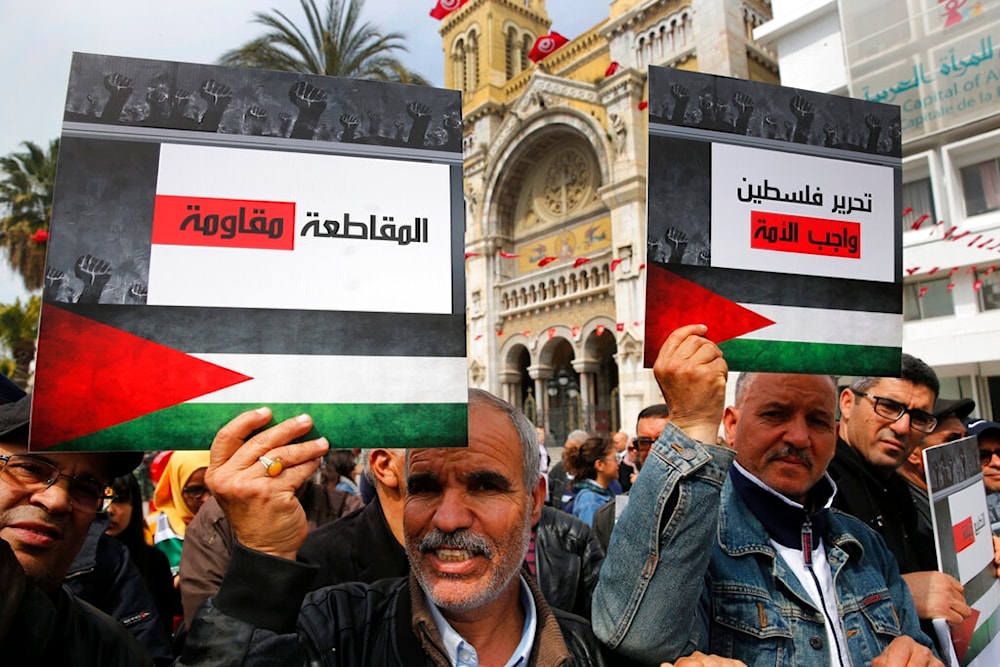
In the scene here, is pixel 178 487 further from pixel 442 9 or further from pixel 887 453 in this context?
pixel 442 9

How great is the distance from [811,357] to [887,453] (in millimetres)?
1345

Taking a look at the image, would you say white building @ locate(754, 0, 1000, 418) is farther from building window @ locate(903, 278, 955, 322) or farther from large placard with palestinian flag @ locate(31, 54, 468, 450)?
large placard with palestinian flag @ locate(31, 54, 468, 450)

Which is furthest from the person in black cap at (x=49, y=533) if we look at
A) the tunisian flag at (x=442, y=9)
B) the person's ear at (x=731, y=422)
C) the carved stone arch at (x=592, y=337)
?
the tunisian flag at (x=442, y=9)

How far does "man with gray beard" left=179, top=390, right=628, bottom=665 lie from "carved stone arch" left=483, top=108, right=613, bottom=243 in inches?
798

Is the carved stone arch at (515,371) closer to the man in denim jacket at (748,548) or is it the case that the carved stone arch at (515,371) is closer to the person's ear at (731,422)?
the person's ear at (731,422)

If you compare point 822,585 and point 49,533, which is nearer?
point 49,533

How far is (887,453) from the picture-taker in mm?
2971

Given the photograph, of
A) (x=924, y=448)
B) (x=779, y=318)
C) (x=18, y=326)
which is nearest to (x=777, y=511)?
(x=779, y=318)

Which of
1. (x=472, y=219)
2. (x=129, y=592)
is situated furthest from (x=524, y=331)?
(x=129, y=592)

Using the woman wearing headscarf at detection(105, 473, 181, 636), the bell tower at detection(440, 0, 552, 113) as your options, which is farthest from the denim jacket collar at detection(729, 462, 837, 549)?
the bell tower at detection(440, 0, 552, 113)

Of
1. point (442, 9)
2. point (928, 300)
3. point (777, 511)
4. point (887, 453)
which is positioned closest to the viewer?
point (777, 511)

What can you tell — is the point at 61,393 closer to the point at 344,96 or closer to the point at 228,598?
the point at 228,598

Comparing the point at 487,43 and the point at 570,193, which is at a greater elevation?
the point at 487,43

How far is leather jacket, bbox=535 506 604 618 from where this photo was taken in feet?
8.43
